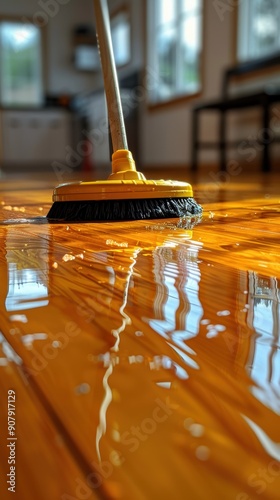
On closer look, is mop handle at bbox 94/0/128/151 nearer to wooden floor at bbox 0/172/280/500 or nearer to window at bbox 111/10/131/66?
wooden floor at bbox 0/172/280/500

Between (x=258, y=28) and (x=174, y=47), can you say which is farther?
(x=174, y=47)

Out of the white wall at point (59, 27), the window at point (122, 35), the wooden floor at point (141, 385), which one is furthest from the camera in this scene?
the white wall at point (59, 27)

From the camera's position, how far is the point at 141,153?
6.45 meters

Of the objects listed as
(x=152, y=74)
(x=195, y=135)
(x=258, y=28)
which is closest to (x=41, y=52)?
(x=152, y=74)

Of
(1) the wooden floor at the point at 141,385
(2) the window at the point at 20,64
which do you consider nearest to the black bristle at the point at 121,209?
(1) the wooden floor at the point at 141,385

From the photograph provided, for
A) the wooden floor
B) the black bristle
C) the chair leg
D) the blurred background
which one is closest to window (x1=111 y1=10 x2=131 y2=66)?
the blurred background

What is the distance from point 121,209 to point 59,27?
25.5ft

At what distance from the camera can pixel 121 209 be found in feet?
2.25

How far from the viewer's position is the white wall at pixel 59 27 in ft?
25.2

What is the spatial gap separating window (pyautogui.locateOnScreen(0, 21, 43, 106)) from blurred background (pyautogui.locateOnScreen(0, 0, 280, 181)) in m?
0.01

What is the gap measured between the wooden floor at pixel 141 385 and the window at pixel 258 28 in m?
4.09

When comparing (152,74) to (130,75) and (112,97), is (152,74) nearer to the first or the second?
(130,75)

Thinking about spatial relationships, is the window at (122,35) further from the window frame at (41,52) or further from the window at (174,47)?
the window frame at (41,52)

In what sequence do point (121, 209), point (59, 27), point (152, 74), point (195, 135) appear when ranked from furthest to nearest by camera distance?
point (59, 27) < point (152, 74) < point (195, 135) < point (121, 209)
